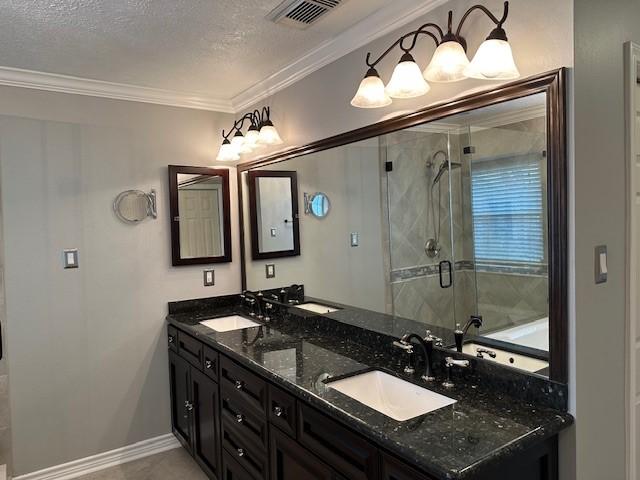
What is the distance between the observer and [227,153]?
3119 millimetres

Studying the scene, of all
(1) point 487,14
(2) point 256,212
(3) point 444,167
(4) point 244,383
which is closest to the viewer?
(1) point 487,14

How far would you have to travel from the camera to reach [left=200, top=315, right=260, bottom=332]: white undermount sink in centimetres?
299

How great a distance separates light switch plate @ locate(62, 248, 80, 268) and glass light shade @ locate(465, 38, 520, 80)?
2548 mm

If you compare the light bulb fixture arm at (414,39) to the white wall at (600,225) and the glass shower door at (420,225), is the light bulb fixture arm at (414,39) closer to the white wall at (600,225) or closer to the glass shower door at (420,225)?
the glass shower door at (420,225)

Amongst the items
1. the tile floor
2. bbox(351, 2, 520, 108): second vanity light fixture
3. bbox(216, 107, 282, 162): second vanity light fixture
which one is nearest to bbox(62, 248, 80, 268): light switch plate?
bbox(216, 107, 282, 162): second vanity light fixture

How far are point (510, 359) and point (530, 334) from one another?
126mm

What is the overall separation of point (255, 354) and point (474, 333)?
1.00m

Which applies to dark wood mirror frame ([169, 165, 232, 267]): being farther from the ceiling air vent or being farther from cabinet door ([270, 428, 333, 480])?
cabinet door ([270, 428, 333, 480])

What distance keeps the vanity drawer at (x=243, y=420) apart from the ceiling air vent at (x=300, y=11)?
→ 5.79ft

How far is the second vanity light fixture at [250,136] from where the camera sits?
2783 mm

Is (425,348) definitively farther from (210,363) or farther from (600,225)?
(210,363)

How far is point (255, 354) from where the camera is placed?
7.18 feet

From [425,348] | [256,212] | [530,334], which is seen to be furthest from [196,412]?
[530,334]

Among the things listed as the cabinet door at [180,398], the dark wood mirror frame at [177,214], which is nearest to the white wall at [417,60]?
the dark wood mirror frame at [177,214]
